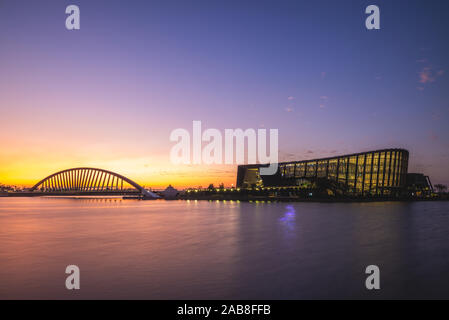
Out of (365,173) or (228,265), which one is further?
(365,173)

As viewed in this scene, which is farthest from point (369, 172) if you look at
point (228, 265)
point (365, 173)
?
point (228, 265)

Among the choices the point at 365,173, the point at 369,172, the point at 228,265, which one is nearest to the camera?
the point at 228,265

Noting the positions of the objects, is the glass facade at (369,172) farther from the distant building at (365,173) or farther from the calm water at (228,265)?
the calm water at (228,265)

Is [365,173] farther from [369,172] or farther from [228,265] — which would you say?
[228,265]

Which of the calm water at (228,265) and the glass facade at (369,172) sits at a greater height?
the glass facade at (369,172)

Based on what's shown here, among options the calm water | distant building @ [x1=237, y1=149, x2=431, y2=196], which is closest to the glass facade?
distant building @ [x1=237, y1=149, x2=431, y2=196]

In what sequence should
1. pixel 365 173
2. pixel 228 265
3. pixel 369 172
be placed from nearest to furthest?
pixel 228 265
pixel 369 172
pixel 365 173

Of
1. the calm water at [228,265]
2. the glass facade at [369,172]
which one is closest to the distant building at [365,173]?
the glass facade at [369,172]

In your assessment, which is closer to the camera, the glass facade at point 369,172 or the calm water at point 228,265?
the calm water at point 228,265

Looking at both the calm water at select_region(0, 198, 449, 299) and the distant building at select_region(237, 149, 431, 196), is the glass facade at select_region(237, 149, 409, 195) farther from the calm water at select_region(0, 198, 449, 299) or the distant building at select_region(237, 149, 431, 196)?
the calm water at select_region(0, 198, 449, 299)

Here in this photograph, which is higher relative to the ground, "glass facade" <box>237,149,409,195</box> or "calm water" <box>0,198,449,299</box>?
"glass facade" <box>237,149,409,195</box>

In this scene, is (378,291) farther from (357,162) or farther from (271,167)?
(271,167)

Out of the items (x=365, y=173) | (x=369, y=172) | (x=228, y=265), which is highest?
(x=369, y=172)

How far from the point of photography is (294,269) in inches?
669
